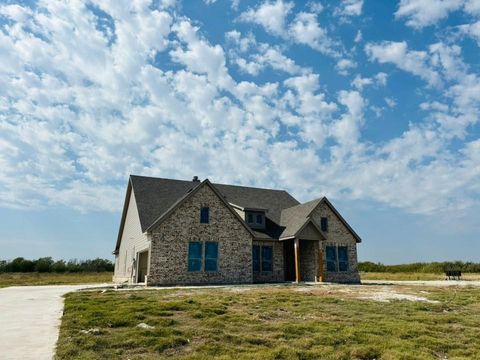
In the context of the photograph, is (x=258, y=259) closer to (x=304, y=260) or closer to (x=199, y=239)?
(x=304, y=260)

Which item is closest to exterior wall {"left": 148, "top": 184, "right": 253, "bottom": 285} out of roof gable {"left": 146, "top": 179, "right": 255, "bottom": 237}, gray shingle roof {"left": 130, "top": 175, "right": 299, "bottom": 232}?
roof gable {"left": 146, "top": 179, "right": 255, "bottom": 237}

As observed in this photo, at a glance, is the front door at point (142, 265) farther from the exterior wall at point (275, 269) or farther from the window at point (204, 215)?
the exterior wall at point (275, 269)

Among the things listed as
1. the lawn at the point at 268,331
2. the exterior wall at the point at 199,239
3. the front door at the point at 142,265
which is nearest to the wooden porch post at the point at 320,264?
the exterior wall at the point at 199,239

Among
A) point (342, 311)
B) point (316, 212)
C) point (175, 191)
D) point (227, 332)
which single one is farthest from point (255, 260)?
point (227, 332)

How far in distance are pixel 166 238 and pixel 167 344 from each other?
16.2 m

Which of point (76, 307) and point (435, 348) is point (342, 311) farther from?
point (76, 307)

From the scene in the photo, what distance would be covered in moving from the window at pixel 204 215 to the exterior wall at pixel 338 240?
7729 millimetres

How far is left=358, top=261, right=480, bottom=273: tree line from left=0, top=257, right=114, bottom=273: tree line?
114 feet

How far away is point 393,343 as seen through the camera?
271 inches

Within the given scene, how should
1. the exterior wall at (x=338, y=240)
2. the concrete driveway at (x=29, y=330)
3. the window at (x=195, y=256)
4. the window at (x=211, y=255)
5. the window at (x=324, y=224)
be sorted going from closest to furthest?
the concrete driveway at (x=29, y=330) < the window at (x=195, y=256) < the window at (x=211, y=255) < the exterior wall at (x=338, y=240) < the window at (x=324, y=224)

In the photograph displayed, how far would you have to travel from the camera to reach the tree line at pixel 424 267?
44625mm

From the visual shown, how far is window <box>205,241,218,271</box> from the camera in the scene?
76.5 ft

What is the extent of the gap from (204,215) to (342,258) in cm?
1084

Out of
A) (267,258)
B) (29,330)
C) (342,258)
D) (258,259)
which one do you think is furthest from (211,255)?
(29,330)
